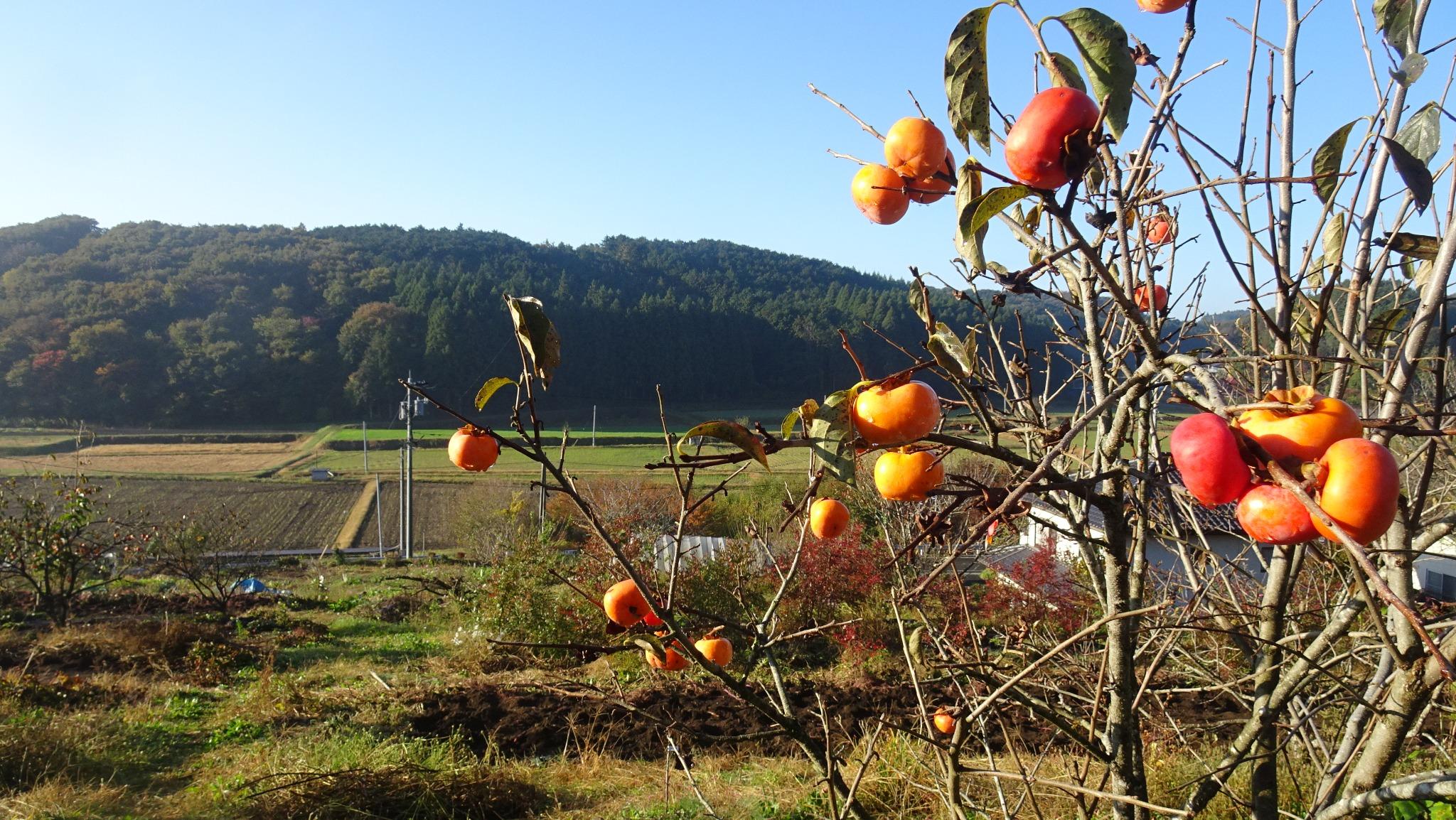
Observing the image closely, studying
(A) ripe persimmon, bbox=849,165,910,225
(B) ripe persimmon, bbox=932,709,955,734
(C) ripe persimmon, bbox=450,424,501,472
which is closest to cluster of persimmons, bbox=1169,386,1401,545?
(A) ripe persimmon, bbox=849,165,910,225

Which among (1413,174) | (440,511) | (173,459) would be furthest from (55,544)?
(173,459)

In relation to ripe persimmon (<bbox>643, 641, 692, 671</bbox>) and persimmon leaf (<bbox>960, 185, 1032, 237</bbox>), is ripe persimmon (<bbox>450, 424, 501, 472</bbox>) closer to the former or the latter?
ripe persimmon (<bbox>643, 641, 692, 671</bbox>)

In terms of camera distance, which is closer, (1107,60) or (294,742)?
(1107,60)

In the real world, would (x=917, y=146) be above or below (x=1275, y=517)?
above

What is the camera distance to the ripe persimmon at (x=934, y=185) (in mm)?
978

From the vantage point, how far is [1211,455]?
2.23 feet

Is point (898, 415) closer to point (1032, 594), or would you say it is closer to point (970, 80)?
point (970, 80)

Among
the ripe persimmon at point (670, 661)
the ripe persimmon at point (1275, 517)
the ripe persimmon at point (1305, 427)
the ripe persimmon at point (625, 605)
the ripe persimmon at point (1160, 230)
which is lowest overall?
the ripe persimmon at point (670, 661)

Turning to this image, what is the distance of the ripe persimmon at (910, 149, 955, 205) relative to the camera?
98 centimetres

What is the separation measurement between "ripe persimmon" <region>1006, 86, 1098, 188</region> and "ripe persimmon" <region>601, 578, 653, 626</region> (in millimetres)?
1143

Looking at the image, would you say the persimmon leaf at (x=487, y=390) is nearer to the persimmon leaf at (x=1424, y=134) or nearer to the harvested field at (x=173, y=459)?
the persimmon leaf at (x=1424, y=134)

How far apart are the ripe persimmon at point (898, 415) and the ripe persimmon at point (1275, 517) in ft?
0.94

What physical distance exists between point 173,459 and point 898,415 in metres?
40.9

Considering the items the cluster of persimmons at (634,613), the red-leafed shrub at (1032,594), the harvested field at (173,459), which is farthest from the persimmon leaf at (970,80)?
the harvested field at (173,459)
